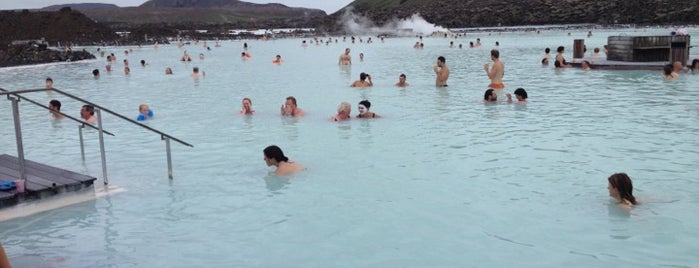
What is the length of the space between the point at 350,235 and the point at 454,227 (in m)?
1.08

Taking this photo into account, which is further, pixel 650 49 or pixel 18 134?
pixel 650 49

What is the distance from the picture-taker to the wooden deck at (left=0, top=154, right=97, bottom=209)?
22.4ft

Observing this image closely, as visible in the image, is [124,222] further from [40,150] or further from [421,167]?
[40,150]

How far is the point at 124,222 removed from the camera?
278 inches

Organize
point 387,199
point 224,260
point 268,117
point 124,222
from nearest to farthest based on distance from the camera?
point 224,260 → point 124,222 → point 387,199 → point 268,117

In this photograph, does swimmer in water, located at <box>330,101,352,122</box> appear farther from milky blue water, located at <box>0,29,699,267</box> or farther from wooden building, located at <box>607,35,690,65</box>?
wooden building, located at <box>607,35,690,65</box>

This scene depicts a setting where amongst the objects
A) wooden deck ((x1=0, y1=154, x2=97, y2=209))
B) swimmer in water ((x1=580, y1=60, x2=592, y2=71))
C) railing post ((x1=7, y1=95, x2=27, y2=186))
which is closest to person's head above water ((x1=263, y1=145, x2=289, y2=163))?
wooden deck ((x1=0, y1=154, x2=97, y2=209))

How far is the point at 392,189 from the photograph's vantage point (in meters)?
8.08

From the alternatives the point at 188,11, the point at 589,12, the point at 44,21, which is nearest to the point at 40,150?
the point at 44,21

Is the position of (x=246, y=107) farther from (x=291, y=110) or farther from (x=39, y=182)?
(x=39, y=182)

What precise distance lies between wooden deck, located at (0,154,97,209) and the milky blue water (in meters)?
0.23

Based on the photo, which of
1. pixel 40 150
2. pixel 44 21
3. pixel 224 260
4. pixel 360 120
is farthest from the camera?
pixel 44 21

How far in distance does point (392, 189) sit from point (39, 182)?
13.6 feet

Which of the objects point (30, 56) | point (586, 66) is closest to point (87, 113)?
point (586, 66)
